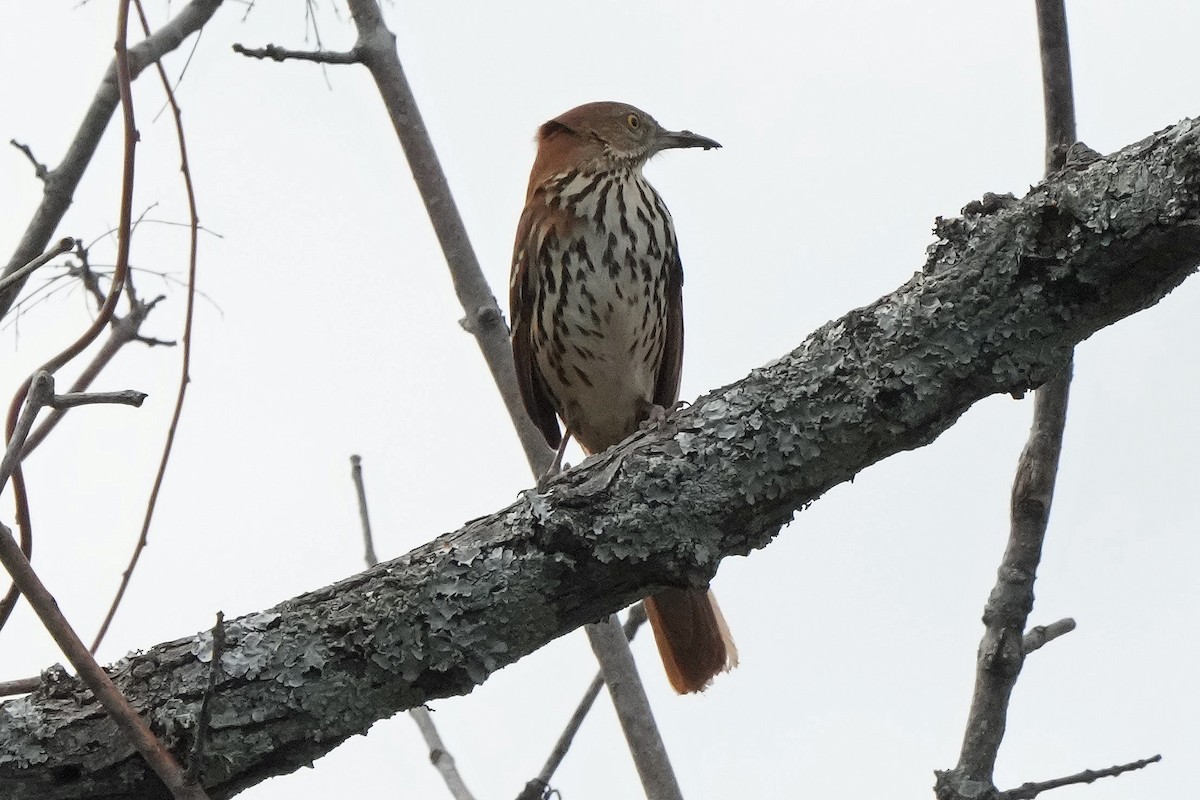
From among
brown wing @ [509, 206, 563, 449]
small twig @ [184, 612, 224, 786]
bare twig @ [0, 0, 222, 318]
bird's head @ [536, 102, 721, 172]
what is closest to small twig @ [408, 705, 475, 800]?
brown wing @ [509, 206, 563, 449]

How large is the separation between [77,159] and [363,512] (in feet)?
4.08

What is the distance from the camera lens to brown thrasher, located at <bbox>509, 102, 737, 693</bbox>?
3916 mm

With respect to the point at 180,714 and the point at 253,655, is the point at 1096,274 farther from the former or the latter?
the point at 180,714

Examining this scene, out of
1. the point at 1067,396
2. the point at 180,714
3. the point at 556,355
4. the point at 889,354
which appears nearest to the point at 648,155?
the point at 556,355

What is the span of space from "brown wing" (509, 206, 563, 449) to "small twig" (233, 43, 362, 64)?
1112 mm

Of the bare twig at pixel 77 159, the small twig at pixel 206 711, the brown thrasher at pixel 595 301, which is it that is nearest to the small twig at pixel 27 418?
the small twig at pixel 206 711

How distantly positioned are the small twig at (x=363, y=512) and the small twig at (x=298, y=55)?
1.08 metres

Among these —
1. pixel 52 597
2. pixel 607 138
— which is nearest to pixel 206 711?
pixel 52 597

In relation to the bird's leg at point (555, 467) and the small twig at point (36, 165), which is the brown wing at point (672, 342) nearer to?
the bird's leg at point (555, 467)

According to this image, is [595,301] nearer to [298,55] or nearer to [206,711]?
[298,55]

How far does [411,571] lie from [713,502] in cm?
50

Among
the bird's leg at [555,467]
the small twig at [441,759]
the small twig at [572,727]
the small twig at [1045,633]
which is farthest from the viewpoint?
the small twig at [441,759]

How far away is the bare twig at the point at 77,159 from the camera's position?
2.43 meters

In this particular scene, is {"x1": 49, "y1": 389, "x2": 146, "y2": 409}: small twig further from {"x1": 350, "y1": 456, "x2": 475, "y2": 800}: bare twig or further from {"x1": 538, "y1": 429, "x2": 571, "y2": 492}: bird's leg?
{"x1": 350, "y1": 456, "x2": 475, "y2": 800}: bare twig
